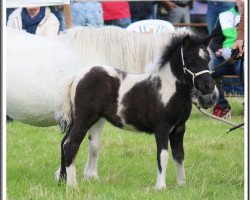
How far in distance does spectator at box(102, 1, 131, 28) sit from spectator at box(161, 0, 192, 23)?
85.1 inches

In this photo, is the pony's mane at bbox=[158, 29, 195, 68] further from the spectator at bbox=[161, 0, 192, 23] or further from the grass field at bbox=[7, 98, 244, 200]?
the spectator at bbox=[161, 0, 192, 23]

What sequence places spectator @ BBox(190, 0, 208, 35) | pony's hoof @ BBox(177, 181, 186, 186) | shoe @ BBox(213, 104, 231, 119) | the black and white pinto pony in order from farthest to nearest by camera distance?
spectator @ BBox(190, 0, 208, 35) → shoe @ BBox(213, 104, 231, 119) → pony's hoof @ BBox(177, 181, 186, 186) → the black and white pinto pony

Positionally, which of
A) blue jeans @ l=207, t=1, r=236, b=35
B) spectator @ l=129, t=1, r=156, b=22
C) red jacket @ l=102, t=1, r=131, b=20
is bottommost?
spectator @ l=129, t=1, r=156, b=22

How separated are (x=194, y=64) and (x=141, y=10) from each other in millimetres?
7782

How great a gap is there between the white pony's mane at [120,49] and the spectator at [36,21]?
2363 millimetres

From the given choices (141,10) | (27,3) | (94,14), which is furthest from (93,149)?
(141,10)

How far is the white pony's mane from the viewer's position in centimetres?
619

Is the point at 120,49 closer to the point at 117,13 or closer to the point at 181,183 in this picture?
the point at 181,183

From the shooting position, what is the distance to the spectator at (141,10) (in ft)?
42.6

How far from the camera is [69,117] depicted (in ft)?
19.1

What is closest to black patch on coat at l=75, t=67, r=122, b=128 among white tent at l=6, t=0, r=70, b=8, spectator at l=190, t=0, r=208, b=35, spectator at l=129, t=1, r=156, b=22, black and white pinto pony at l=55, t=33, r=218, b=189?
black and white pinto pony at l=55, t=33, r=218, b=189

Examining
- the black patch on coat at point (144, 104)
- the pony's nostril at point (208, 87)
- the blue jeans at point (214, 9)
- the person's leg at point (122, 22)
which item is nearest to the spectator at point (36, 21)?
the person's leg at point (122, 22)

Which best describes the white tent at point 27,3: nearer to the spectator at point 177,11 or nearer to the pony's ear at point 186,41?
the pony's ear at point 186,41

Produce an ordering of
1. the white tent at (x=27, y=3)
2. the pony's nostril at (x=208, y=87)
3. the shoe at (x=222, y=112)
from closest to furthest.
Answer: the pony's nostril at (x=208, y=87) < the white tent at (x=27, y=3) < the shoe at (x=222, y=112)
